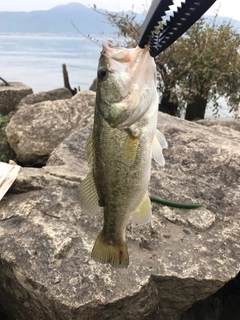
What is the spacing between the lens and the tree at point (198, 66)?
7875mm

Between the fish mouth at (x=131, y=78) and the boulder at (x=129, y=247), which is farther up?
the fish mouth at (x=131, y=78)

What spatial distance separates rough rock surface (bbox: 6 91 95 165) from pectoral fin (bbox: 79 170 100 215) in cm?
318

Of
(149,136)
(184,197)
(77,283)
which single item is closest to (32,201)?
(77,283)

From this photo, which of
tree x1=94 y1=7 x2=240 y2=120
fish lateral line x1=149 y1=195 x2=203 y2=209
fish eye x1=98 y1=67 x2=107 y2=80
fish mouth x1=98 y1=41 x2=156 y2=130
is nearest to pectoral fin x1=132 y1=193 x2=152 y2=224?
fish mouth x1=98 y1=41 x2=156 y2=130

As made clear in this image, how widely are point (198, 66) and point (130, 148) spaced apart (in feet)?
20.3

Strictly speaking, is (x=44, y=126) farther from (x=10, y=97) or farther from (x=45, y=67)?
(x=45, y=67)

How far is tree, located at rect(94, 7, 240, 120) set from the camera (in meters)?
7.88

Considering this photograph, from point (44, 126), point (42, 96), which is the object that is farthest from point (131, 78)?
point (42, 96)

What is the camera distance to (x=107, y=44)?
78.5 inches

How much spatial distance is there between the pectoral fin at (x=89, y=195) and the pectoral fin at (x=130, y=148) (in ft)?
1.02

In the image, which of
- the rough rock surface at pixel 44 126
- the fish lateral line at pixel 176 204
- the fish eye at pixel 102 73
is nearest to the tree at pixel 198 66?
the rough rock surface at pixel 44 126

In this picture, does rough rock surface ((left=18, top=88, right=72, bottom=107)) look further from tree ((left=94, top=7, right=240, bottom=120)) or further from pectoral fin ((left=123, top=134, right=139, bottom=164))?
pectoral fin ((left=123, top=134, right=139, bottom=164))

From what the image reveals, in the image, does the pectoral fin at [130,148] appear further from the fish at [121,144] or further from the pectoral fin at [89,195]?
the pectoral fin at [89,195]

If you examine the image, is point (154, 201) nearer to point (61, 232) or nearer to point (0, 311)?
point (61, 232)
